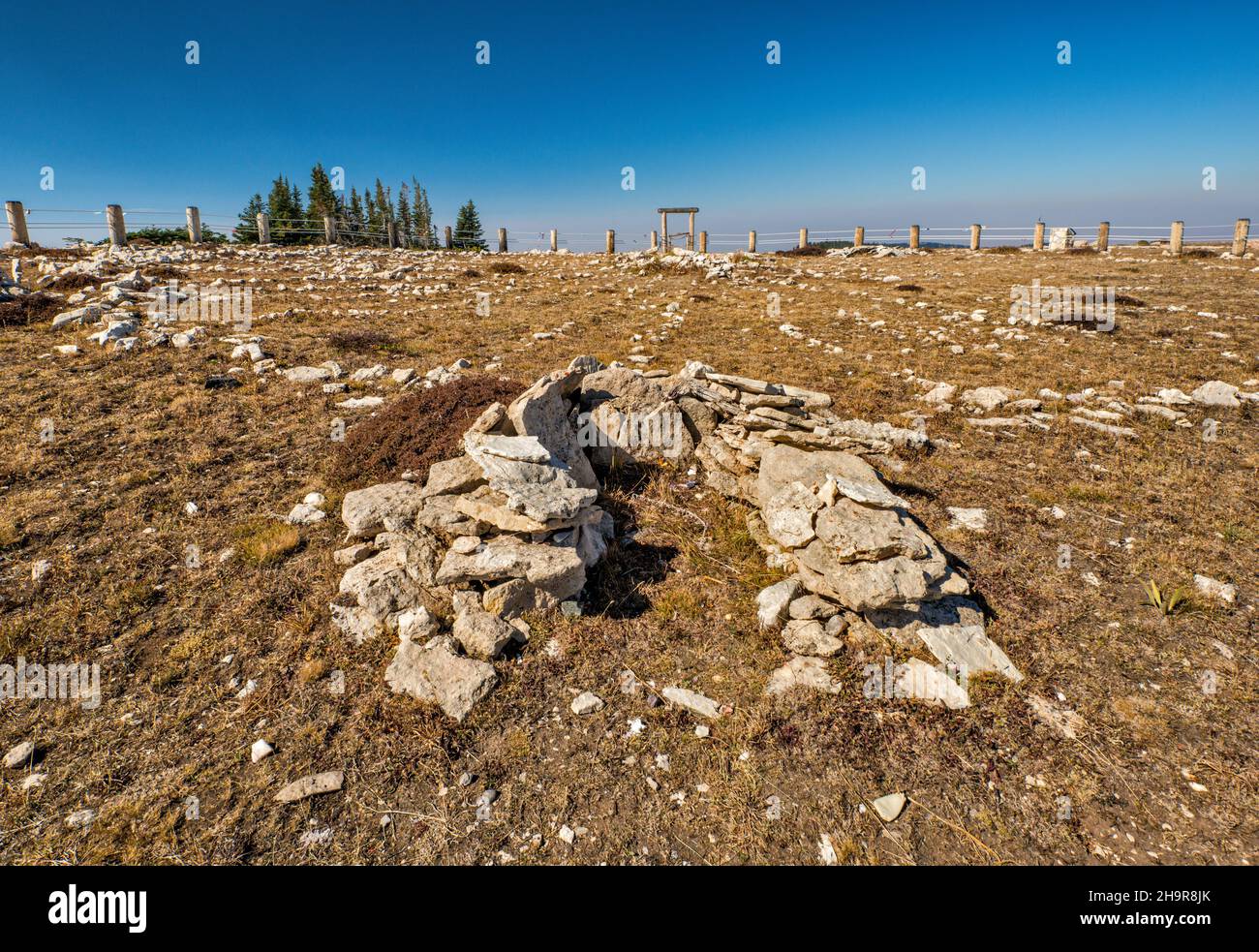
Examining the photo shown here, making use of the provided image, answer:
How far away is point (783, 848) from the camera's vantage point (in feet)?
10.5

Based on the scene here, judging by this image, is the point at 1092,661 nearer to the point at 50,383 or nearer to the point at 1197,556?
the point at 1197,556

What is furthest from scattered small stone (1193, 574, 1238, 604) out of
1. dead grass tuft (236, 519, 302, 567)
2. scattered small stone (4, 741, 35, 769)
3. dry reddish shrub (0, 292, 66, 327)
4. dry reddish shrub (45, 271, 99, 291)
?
dry reddish shrub (45, 271, 99, 291)

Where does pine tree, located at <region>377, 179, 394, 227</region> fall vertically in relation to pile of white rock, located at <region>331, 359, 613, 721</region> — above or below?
above

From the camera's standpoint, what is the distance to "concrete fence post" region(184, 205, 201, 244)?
33875 mm

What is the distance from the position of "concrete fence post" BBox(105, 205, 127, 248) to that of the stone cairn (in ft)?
119

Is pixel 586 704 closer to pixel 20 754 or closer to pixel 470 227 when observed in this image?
pixel 20 754

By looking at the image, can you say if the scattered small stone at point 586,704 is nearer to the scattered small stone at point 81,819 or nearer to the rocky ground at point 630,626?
the rocky ground at point 630,626

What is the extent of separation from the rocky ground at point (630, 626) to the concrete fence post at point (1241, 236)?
31.6 meters

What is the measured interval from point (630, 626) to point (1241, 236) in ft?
148

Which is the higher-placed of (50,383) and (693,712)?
A: (50,383)

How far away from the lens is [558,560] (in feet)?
16.4

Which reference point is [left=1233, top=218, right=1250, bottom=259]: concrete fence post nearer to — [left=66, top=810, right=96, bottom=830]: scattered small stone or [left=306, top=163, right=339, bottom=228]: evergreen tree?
[left=66, top=810, right=96, bottom=830]: scattered small stone
